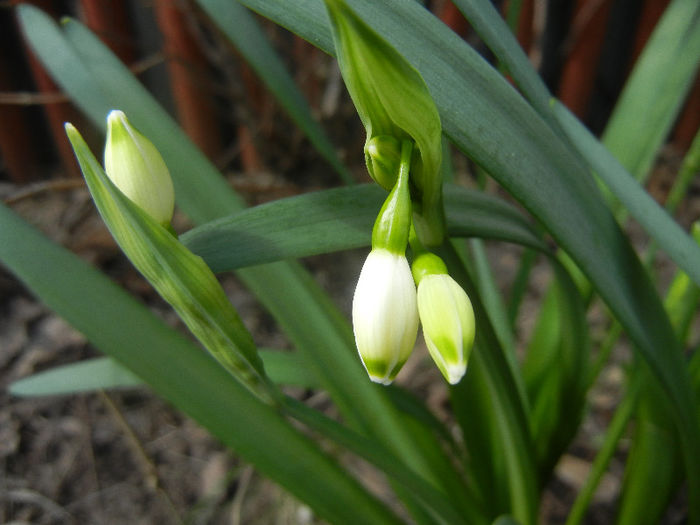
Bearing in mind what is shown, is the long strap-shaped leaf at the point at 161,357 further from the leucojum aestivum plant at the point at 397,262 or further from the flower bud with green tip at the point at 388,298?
the flower bud with green tip at the point at 388,298

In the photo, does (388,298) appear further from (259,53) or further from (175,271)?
(259,53)

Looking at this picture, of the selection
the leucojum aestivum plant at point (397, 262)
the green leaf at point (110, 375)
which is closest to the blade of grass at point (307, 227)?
the leucojum aestivum plant at point (397, 262)

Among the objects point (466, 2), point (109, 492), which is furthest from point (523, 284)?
point (109, 492)

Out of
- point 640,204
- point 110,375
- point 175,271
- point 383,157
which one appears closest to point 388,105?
point 383,157

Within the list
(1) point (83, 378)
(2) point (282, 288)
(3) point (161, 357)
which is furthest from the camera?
(1) point (83, 378)

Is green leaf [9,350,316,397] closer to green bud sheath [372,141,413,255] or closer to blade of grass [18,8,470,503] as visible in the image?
blade of grass [18,8,470,503]

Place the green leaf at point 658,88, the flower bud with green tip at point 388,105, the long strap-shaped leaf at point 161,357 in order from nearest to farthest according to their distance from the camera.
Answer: the flower bud with green tip at point 388,105
the long strap-shaped leaf at point 161,357
the green leaf at point 658,88

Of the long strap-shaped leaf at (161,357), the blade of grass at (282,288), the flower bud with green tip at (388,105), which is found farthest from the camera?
the blade of grass at (282,288)
